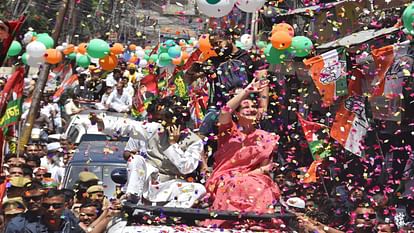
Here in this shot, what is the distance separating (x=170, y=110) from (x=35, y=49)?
4693 mm

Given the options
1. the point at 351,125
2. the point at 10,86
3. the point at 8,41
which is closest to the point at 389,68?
the point at 351,125

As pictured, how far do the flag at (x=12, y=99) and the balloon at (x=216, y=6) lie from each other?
8.37 feet

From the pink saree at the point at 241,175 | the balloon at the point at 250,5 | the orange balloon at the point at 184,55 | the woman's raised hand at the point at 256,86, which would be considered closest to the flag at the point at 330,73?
the balloon at the point at 250,5

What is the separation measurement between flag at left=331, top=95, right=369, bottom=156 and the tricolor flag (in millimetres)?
155

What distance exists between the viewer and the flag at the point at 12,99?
8875mm

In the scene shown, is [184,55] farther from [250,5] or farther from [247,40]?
[250,5]

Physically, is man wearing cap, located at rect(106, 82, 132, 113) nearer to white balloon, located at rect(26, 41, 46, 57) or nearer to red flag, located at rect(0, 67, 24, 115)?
white balloon, located at rect(26, 41, 46, 57)

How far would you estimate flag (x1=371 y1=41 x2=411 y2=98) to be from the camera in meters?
Result: 8.22

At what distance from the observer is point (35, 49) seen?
10.5m

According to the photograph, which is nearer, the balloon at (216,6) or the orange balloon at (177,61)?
the balloon at (216,6)

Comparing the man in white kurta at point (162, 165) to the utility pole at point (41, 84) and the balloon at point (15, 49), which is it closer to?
the balloon at point (15, 49)

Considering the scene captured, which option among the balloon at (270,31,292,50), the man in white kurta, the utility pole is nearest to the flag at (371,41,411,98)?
the balloon at (270,31,292,50)

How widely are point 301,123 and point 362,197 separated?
49.2 inches

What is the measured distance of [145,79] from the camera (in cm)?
1366
